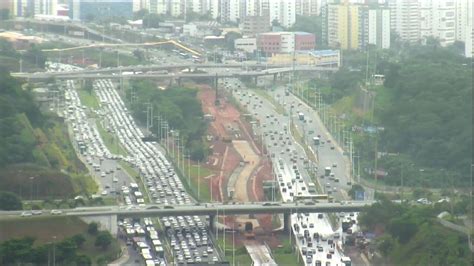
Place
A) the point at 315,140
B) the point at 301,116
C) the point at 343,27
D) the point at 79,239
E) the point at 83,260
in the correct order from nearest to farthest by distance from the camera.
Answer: the point at 83,260, the point at 79,239, the point at 315,140, the point at 301,116, the point at 343,27

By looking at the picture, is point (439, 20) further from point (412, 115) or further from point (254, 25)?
point (412, 115)

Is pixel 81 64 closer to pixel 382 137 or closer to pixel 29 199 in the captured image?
pixel 382 137

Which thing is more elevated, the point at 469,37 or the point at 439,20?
the point at 439,20

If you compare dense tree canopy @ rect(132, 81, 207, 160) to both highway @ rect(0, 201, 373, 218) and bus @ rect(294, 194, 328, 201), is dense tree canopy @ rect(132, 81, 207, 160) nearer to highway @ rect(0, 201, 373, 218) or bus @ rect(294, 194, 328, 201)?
bus @ rect(294, 194, 328, 201)

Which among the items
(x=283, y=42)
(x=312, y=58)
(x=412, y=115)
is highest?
(x=283, y=42)

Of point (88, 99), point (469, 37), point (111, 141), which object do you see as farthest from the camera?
point (469, 37)

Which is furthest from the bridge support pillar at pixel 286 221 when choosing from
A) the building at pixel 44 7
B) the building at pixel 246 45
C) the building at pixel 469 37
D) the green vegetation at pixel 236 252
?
the building at pixel 44 7

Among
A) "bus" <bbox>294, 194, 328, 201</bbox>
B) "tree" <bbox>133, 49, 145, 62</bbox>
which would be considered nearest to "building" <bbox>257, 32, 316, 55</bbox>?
"tree" <bbox>133, 49, 145, 62</bbox>

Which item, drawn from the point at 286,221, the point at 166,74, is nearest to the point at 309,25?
Result: the point at 166,74
